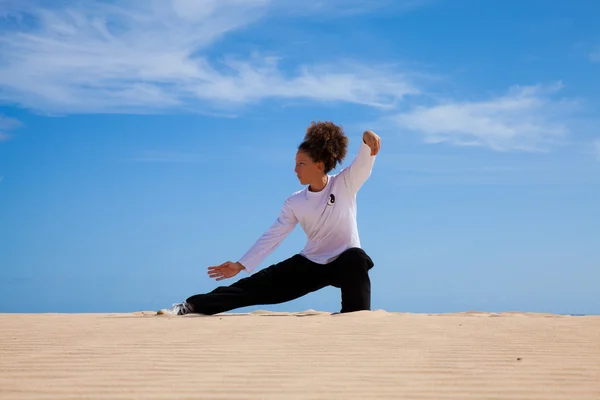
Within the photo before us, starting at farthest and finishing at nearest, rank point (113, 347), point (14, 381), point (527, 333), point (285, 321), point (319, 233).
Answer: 1. point (319, 233)
2. point (285, 321)
3. point (527, 333)
4. point (113, 347)
5. point (14, 381)

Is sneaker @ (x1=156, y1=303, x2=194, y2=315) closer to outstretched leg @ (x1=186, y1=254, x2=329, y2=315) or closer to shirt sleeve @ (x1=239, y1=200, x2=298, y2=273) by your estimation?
outstretched leg @ (x1=186, y1=254, x2=329, y2=315)

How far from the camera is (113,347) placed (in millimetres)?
4375

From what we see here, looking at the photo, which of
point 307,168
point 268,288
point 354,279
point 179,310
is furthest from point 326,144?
point 179,310

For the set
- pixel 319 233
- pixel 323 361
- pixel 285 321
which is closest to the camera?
pixel 323 361

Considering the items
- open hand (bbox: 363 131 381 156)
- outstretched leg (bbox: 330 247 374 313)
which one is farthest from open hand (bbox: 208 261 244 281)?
open hand (bbox: 363 131 381 156)

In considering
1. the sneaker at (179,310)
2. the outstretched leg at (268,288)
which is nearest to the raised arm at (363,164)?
the outstretched leg at (268,288)

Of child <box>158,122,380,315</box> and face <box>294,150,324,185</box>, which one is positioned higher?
face <box>294,150,324,185</box>

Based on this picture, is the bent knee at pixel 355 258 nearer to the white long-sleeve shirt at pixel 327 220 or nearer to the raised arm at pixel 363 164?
the white long-sleeve shirt at pixel 327 220

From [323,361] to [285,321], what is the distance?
96.1 inches

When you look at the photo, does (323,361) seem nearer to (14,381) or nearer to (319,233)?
(14,381)

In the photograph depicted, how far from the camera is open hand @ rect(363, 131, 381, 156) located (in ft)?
22.8

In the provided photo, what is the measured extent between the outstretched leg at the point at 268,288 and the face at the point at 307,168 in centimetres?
83

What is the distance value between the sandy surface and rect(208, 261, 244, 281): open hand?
141cm

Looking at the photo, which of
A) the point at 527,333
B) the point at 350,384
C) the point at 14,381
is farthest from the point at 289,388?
the point at 527,333
